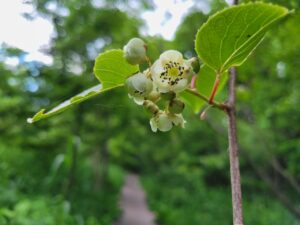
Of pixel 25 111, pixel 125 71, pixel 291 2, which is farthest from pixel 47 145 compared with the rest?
pixel 125 71

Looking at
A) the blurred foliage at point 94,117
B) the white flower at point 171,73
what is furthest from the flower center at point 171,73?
the blurred foliage at point 94,117

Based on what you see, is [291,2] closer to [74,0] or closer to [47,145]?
[74,0]

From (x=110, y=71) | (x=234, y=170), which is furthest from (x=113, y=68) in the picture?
(x=234, y=170)

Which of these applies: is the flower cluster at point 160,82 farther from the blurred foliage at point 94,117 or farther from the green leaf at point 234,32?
the blurred foliage at point 94,117

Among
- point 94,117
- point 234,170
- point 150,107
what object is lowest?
point 234,170

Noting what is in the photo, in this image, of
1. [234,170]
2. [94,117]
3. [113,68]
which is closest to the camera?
[234,170]

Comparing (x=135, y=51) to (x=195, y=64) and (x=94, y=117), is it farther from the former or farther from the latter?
(x=94, y=117)

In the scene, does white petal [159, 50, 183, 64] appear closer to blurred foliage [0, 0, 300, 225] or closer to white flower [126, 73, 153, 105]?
white flower [126, 73, 153, 105]
